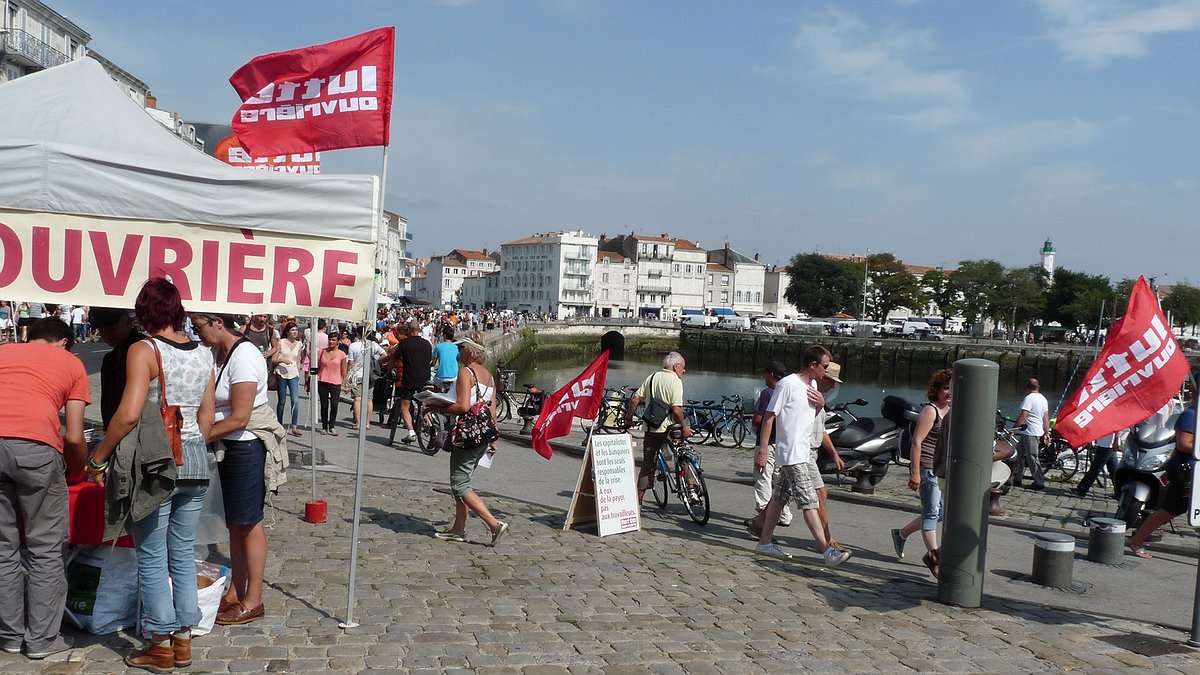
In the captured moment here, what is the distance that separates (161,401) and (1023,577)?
6.79 meters

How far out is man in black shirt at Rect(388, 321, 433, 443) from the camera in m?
14.6

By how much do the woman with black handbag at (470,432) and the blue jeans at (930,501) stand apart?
347 cm

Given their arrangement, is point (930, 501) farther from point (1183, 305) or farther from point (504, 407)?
point (1183, 305)

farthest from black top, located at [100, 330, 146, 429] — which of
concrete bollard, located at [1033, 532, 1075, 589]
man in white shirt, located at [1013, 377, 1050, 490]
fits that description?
man in white shirt, located at [1013, 377, 1050, 490]

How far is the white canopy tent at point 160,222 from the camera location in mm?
5270

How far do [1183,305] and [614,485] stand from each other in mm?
114736

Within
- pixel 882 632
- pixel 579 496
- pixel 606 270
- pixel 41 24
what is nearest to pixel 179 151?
pixel 579 496

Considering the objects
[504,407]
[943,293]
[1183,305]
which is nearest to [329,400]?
[504,407]

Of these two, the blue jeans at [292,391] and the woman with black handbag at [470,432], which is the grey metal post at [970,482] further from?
the blue jeans at [292,391]

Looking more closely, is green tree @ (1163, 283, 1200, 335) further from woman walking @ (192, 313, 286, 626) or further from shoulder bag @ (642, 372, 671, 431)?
woman walking @ (192, 313, 286, 626)

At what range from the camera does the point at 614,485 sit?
8922 millimetres

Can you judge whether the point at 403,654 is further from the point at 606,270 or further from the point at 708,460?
the point at 606,270

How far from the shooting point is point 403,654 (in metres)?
5.20

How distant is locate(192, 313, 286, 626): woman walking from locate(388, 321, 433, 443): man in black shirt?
884cm
